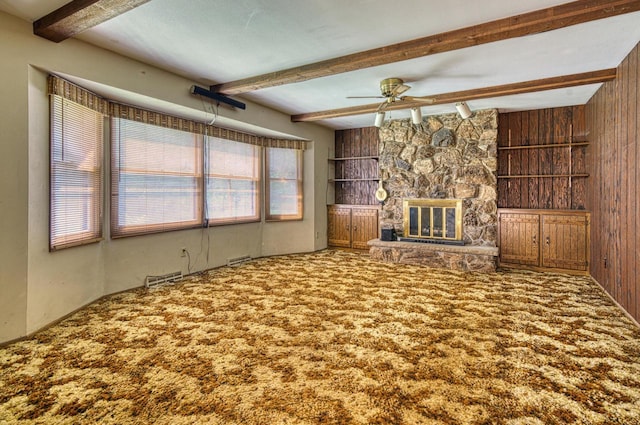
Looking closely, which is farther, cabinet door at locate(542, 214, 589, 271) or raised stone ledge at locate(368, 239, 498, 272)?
raised stone ledge at locate(368, 239, 498, 272)

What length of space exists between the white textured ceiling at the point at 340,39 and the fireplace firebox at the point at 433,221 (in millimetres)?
2102

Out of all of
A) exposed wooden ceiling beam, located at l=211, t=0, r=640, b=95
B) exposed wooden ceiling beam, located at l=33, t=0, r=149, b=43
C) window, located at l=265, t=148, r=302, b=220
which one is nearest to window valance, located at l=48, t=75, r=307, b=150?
window, located at l=265, t=148, r=302, b=220

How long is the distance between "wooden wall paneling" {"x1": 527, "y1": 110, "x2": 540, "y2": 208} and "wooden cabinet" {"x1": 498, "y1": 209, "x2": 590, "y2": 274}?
467mm

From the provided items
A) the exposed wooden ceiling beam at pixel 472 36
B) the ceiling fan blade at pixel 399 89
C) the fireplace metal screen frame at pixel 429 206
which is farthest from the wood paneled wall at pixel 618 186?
the ceiling fan blade at pixel 399 89

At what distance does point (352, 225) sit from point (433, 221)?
5.79 ft

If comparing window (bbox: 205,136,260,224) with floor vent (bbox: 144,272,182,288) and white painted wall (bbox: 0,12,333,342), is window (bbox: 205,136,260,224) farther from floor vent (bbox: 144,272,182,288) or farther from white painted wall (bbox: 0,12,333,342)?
floor vent (bbox: 144,272,182,288)

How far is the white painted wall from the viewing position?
263 centimetres

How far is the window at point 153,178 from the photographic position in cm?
396

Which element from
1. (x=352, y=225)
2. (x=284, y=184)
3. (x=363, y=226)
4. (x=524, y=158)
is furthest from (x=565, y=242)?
(x=284, y=184)

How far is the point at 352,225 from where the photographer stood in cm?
700

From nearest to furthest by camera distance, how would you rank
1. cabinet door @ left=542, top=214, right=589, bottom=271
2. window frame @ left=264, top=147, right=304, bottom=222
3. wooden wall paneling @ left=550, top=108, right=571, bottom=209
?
cabinet door @ left=542, top=214, right=589, bottom=271
wooden wall paneling @ left=550, top=108, right=571, bottom=209
window frame @ left=264, top=147, right=304, bottom=222

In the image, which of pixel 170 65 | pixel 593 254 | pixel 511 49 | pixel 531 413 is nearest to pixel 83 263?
pixel 170 65

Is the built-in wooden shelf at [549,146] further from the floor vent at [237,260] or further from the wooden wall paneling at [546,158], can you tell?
the floor vent at [237,260]

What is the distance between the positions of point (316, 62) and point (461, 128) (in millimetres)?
3274
